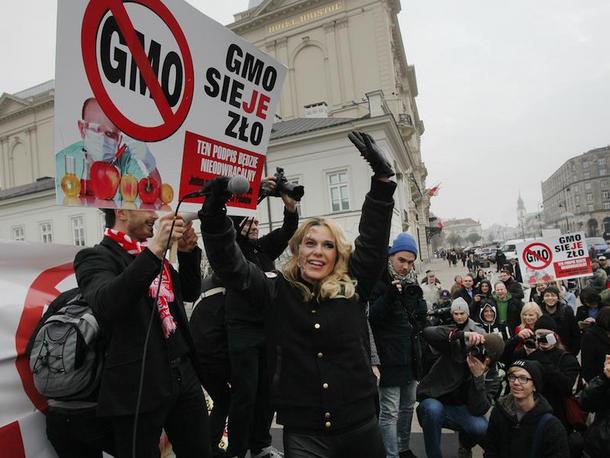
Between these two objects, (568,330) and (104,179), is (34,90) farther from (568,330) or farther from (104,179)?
(104,179)

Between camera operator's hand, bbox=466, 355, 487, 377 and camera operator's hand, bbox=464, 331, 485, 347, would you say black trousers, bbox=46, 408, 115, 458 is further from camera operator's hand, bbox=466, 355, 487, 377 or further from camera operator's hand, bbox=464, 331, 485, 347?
camera operator's hand, bbox=466, 355, 487, 377

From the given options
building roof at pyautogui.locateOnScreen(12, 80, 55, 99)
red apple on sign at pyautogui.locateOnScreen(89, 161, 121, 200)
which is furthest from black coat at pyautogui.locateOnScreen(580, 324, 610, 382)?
building roof at pyautogui.locateOnScreen(12, 80, 55, 99)

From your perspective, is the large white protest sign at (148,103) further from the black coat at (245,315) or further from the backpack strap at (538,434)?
the backpack strap at (538,434)

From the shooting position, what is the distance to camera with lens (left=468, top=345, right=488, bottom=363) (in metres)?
3.82

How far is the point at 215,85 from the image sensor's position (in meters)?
2.46

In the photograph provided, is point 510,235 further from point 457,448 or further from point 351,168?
point 457,448

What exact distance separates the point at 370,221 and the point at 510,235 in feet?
600

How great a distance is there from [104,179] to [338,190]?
22359 millimetres

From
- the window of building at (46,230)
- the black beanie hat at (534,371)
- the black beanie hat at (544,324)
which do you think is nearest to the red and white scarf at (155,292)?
the black beanie hat at (534,371)

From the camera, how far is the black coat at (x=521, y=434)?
10.9 ft

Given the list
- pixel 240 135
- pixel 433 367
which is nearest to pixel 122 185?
pixel 240 135

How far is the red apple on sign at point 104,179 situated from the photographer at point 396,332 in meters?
2.10

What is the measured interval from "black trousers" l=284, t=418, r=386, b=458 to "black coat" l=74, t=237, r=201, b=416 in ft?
2.08

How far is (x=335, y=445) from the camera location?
2.02m
